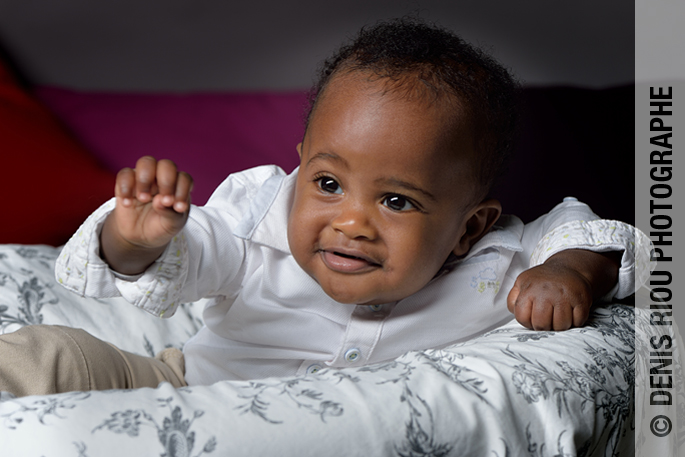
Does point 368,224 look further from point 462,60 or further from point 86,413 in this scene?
point 86,413

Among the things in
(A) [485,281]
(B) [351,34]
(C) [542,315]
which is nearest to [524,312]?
(C) [542,315]

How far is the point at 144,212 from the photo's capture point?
0.65m

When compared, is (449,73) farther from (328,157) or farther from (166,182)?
(166,182)

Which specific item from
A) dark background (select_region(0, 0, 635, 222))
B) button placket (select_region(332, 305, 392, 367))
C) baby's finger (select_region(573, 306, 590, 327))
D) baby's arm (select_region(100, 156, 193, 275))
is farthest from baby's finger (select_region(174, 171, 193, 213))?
dark background (select_region(0, 0, 635, 222))

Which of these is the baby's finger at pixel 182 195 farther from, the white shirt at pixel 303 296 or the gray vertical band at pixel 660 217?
the gray vertical band at pixel 660 217

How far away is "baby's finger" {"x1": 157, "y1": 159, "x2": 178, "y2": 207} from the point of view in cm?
61

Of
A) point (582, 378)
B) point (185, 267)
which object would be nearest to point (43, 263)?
point (185, 267)

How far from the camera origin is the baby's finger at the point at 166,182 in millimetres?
606

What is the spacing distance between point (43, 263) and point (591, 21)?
132 cm

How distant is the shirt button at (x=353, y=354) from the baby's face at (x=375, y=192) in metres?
0.09

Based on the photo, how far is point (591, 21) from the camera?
1559 mm

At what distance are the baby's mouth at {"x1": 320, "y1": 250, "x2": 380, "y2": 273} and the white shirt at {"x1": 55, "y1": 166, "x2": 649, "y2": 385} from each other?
0.11m

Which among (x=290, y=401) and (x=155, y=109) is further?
(x=155, y=109)

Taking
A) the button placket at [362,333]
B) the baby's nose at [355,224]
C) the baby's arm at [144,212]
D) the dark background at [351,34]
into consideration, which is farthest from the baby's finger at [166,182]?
the dark background at [351,34]
